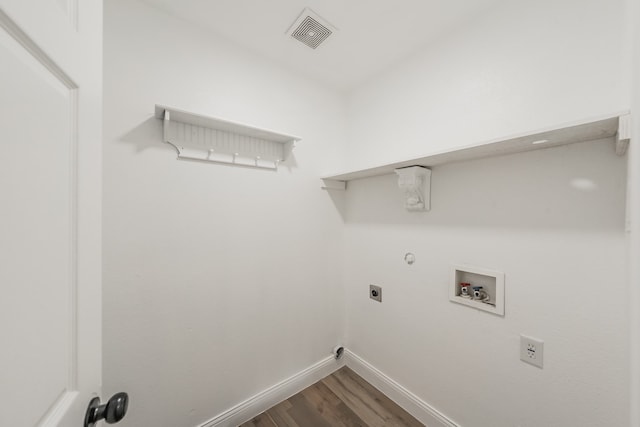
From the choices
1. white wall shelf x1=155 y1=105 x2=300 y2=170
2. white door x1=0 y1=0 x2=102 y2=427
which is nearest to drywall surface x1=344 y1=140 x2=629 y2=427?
white wall shelf x1=155 y1=105 x2=300 y2=170

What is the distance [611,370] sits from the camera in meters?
0.88

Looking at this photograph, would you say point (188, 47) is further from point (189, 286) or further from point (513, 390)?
point (513, 390)

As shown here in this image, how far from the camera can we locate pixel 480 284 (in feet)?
4.13

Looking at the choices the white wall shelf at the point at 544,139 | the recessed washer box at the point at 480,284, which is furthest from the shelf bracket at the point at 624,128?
the recessed washer box at the point at 480,284

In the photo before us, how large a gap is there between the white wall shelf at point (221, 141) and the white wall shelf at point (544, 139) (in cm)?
79

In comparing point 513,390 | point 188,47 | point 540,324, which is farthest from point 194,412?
point 188,47

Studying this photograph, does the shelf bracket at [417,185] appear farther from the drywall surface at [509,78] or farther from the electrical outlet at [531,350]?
the electrical outlet at [531,350]

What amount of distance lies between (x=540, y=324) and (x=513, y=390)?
0.36 m

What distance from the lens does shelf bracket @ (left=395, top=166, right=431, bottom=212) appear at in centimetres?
140

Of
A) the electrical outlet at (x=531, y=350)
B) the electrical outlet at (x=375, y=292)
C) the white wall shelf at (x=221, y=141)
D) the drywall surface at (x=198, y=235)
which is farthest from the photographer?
Result: the electrical outlet at (x=375, y=292)

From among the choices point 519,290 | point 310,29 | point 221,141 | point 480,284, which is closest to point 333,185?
point 221,141

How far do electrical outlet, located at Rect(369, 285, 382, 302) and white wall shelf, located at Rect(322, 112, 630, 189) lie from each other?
950mm

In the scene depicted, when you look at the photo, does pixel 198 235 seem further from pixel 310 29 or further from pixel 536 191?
pixel 536 191

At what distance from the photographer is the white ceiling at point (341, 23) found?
3.96ft
